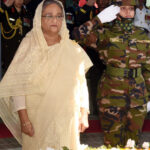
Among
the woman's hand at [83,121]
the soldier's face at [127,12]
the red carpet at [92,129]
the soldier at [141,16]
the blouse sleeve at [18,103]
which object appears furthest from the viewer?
the soldier at [141,16]

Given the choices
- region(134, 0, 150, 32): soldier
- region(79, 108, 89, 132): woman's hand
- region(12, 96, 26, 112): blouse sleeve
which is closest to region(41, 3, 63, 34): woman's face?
region(12, 96, 26, 112): blouse sleeve

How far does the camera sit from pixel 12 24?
678 centimetres

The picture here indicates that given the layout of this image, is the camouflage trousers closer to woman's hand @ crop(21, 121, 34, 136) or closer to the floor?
woman's hand @ crop(21, 121, 34, 136)

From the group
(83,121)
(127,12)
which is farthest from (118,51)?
(83,121)

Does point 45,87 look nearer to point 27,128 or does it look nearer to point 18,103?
point 18,103

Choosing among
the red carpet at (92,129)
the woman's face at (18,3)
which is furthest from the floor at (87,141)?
the woman's face at (18,3)

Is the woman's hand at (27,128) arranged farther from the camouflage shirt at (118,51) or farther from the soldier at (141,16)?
the soldier at (141,16)

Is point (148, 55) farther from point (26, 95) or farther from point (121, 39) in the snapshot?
point (26, 95)

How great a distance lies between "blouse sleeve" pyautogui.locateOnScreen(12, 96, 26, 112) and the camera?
3.23 metres

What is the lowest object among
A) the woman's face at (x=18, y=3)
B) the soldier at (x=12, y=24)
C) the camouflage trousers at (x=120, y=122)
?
the camouflage trousers at (x=120, y=122)

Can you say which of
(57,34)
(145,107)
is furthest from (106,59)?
(57,34)

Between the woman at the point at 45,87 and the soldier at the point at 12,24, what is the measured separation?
3316mm

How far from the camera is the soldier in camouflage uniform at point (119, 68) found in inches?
168

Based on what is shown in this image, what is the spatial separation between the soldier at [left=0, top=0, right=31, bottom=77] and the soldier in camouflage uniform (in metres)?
2.57
